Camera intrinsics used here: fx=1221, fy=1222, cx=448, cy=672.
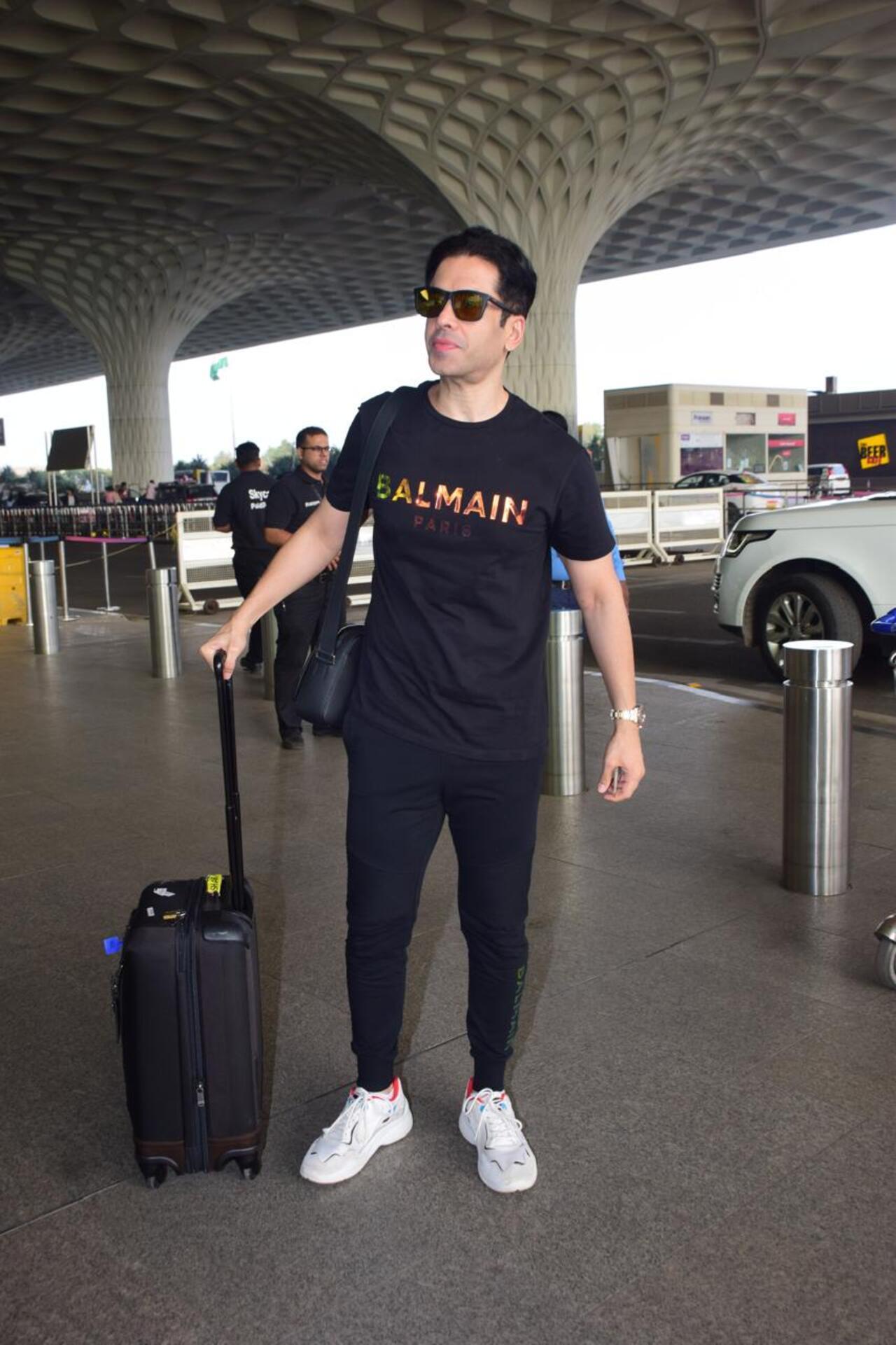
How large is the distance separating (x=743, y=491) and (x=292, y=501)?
2417cm

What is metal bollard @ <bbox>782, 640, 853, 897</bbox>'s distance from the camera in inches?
184

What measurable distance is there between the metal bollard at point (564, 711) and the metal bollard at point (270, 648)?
3555 millimetres

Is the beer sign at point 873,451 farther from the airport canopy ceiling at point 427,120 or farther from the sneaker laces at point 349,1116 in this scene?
the airport canopy ceiling at point 427,120

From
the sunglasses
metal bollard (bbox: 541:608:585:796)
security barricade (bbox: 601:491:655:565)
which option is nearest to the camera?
the sunglasses

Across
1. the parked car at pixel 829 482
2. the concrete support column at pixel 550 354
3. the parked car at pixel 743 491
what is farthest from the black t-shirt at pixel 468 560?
the parked car at pixel 829 482

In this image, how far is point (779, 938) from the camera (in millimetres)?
4293

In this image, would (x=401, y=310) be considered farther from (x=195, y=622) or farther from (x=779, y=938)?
(x=779, y=938)

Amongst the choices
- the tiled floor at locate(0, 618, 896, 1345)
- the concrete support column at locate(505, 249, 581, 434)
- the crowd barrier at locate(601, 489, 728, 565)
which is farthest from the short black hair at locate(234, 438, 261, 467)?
the concrete support column at locate(505, 249, 581, 434)

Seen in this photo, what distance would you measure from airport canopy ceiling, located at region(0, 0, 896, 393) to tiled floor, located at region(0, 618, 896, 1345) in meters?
23.3

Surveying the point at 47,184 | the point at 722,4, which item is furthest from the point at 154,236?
the point at 722,4

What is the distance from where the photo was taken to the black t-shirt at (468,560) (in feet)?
8.55

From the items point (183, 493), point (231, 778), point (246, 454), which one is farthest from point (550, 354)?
point (231, 778)

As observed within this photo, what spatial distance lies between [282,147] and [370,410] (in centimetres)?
3426

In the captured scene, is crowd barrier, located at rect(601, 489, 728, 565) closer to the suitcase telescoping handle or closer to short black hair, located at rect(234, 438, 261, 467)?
short black hair, located at rect(234, 438, 261, 467)
